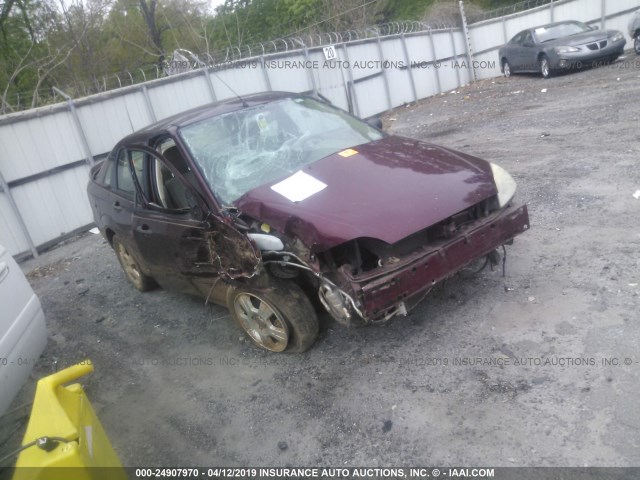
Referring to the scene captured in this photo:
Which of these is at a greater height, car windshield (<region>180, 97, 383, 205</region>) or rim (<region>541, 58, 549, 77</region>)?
car windshield (<region>180, 97, 383, 205</region>)

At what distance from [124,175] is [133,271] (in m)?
1.16

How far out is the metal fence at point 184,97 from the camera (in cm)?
836

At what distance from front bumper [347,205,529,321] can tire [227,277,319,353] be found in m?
0.62

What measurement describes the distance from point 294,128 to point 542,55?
1217cm

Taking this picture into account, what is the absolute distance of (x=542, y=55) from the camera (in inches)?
570

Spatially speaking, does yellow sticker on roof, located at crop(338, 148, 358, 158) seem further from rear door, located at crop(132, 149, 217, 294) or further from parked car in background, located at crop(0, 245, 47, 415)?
parked car in background, located at crop(0, 245, 47, 415)

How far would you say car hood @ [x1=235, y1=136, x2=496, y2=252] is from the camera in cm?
338

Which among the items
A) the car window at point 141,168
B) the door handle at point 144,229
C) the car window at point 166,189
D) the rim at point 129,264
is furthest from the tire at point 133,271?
the car window at point 166,189

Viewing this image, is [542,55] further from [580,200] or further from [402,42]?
[580,200]

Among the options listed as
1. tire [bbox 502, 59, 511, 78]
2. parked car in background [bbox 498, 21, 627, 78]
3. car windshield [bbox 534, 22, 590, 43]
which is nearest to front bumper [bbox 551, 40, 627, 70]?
parked car in background [bbox 498, 21, 627, 78]

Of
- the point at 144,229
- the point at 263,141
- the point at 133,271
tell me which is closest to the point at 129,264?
the point at 133,271

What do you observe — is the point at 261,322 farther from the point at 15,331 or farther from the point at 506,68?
the point at 506,68

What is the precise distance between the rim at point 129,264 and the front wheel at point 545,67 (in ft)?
41.0

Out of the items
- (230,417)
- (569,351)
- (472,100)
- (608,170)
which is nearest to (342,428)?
(230,417)
